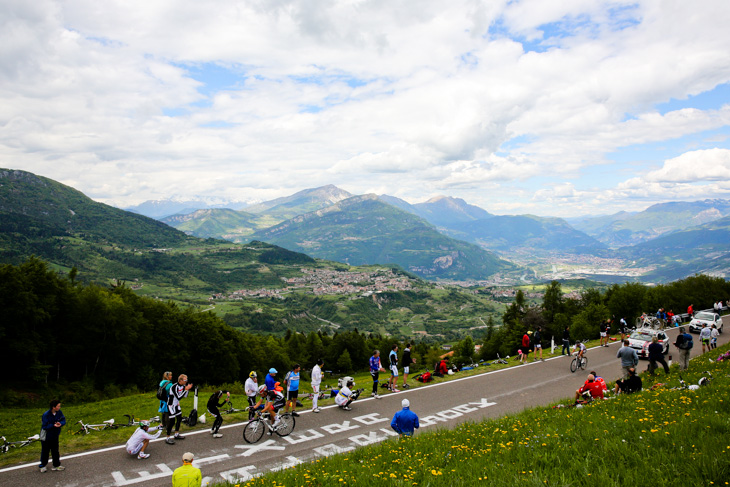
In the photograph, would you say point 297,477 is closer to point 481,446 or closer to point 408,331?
point 481,446

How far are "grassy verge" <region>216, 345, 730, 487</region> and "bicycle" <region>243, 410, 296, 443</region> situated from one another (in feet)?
13.6

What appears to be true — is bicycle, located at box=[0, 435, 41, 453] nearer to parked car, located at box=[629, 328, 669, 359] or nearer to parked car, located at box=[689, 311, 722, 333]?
parked car, located at box=[629, 328, 669, 359]

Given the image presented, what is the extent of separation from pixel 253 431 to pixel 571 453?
10.0 metres

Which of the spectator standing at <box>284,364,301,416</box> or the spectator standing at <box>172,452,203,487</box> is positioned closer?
the spectator standing at <box>172,452,203,487</box>

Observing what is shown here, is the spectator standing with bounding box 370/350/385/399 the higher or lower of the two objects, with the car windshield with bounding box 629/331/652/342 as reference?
higher

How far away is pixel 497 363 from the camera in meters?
26.6

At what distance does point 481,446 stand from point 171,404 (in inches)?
417

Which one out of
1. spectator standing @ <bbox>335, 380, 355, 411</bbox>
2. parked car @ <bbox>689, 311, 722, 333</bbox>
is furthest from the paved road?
parked car @ <bbox>689, 311, 722, 333</bbox>

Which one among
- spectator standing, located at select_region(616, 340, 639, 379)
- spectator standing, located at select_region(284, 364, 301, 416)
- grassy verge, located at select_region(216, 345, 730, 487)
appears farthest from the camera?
spectator standing, located at select_region(616, 340, 639, 379)

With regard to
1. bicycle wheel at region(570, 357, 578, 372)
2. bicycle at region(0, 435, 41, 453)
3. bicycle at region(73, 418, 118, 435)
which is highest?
bicycle at region(0, 435, 41, 453)

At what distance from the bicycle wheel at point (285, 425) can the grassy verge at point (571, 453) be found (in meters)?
4.43

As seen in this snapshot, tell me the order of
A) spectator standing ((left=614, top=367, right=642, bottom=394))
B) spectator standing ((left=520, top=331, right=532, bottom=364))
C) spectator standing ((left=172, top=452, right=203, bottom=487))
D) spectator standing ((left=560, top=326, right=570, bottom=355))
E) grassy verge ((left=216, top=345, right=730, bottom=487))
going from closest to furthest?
grassy verge ((left=216, top=345, right=730, bottom=487))
spectator standing ((left=172, top=452, right=203, bottom=487))
spectator standing ((left=614, top=367, right=642, bottom=394))
spectator standing ((left=520, top=331, right=532, bottom=364))
spectator standing ((left=560, top=326, right=570, bottom=355))

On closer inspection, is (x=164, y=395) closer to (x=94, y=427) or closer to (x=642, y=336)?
(x=94, y=427)

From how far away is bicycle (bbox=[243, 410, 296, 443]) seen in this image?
1291 centimetres
